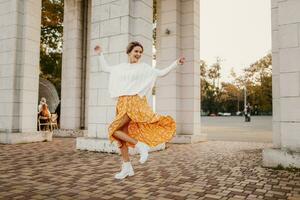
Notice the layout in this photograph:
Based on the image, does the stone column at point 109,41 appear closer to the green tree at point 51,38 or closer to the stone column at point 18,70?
the stone column at point 18,70

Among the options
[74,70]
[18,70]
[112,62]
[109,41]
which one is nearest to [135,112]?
[112,62]

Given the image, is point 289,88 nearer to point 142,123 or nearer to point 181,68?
point 142,123

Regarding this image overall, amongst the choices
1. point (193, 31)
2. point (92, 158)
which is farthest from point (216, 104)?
point (92, 158)

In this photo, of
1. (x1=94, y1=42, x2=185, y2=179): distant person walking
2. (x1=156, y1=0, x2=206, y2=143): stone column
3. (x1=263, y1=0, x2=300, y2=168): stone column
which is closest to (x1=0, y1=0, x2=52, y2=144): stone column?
(x1=156, y1=0, x2=206, y2=143): stone column

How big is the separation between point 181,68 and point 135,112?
7097 mm

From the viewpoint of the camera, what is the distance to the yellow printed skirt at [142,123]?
4.49 meters

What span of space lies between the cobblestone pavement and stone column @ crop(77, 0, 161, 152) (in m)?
1.16

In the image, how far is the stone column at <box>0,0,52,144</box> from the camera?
9.91 metres

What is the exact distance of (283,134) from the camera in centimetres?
567

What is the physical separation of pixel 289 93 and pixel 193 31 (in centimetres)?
609

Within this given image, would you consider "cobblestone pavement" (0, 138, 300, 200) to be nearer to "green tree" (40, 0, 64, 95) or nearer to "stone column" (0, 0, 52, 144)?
"stone column" (0, 0, 52, 144)

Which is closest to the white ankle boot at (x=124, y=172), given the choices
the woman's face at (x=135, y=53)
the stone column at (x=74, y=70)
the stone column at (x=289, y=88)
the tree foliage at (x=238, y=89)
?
the woman's face at (x=135, y=53)

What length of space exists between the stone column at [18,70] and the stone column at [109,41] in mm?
2943

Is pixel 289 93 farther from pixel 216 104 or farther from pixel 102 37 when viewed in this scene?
pixel 216 104
